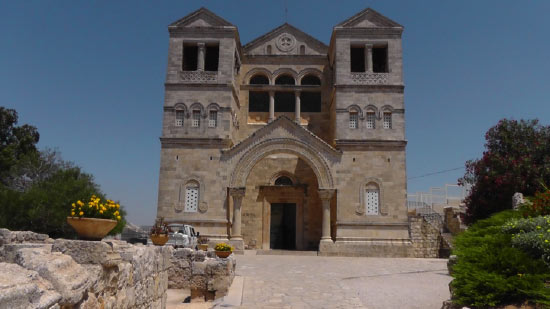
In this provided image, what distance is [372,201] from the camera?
899 inches

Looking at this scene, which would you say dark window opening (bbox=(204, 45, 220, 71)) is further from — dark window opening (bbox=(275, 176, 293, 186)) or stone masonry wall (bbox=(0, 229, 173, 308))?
stone masonry wall (bbox=(0, 229, 173, 308))

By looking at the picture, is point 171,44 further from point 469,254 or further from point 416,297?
point 469,254

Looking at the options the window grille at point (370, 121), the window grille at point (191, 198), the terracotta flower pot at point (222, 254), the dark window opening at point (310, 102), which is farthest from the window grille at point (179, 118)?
the terracotta flower pot at point (222, 254)

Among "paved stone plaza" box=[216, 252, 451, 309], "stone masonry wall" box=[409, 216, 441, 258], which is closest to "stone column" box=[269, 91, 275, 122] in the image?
"stone masonry wall" box=[409, 216, 441, 258]

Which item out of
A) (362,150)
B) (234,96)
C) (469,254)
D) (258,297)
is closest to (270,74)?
(234,96)

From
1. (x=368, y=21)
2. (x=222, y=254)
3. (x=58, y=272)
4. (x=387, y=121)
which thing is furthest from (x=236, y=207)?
(x=58, y=272)

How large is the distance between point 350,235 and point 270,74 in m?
10.9

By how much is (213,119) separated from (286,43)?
24.6 ft

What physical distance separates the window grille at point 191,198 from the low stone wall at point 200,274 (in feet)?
38.2

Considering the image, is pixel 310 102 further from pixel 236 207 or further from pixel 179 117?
pixel 236 207

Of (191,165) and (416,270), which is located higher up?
(191,165)

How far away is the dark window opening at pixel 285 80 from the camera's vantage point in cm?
2714

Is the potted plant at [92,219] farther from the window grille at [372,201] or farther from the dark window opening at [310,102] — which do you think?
the dark window opening at [310,102]

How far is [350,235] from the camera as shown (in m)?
22.3
